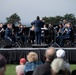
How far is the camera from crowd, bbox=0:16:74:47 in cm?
1830

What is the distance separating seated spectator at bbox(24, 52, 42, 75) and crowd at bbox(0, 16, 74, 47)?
11.4 meters

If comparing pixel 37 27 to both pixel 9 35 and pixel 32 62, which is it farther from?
pixel 32 62

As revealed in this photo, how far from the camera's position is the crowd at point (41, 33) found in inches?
720

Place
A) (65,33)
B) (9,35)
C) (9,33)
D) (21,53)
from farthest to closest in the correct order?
1. (65,33)
2. (9,35)
3. (9,33)
4. (21,53)

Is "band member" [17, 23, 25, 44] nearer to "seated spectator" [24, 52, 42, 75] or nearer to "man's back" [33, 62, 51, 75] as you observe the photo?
"seated spectator" [24, 52, 42, 75]

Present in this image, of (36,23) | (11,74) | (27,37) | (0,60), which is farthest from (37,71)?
(27,37)

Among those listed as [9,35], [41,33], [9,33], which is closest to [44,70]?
[9,33]

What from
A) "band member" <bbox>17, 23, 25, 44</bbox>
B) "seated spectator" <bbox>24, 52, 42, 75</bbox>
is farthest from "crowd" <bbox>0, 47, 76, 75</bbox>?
"band member" <bbox>17, 23, 25, 44</bbox>

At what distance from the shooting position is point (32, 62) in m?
6.42

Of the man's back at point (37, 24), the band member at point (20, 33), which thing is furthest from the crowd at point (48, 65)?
the band member at point (20, 33)

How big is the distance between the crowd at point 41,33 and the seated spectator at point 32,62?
450 inches

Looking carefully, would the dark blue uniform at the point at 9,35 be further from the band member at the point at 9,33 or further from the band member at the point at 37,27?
→ the band member at the point at 37,27

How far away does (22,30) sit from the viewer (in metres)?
19.4

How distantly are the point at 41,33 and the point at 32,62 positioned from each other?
1268 centimetres
